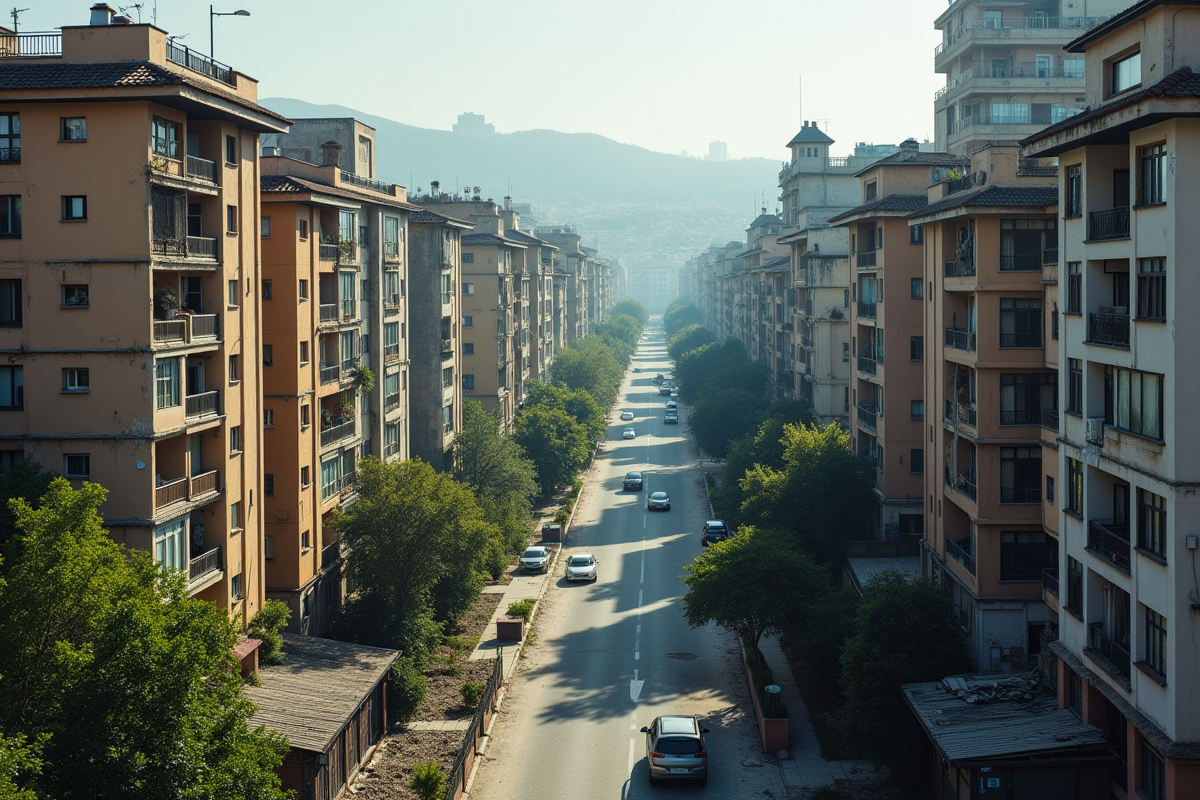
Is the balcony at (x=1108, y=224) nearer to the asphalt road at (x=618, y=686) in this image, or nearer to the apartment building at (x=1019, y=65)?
the asphalt road at (x=618, y=686)

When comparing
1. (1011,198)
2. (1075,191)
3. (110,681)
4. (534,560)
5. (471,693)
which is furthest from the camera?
(534,560)

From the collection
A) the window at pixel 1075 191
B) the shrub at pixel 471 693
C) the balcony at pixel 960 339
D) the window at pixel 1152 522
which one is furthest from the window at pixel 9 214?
the balcony at pixel 960 339

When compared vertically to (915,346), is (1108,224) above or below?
above

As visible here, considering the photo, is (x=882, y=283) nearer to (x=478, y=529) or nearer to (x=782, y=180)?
(x=478, y=529)

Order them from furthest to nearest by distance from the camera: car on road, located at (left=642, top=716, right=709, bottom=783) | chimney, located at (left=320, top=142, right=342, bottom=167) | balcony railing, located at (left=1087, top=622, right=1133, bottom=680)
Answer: chimney, located at (left=320, top=142, right=342, bottom=167)
car on road, located at (left=642, top=716, right=709, bottom=783)
balcony railing, located at (left=1087, top=622, right=1133, bottom=680)

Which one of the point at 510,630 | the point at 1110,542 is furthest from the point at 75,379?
the point at 1110,542

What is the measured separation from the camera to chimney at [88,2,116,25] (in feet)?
113

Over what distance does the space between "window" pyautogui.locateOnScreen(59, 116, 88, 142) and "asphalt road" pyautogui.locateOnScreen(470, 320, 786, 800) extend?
21452 millimetres

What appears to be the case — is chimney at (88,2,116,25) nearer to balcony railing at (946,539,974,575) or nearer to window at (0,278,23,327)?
window at (0,278,23,327)

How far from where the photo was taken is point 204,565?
3506 cm

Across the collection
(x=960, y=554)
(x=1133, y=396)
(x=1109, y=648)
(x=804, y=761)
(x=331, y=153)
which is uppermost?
(x=331, y=153)

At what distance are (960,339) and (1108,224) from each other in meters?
14.3

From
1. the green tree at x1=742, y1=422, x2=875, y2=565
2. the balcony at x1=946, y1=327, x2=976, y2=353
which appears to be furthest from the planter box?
the balcony at x1=946, y1=327, x2=976, y2=353

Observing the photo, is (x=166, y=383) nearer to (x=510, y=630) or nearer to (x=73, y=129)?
(x=73, y=129)
